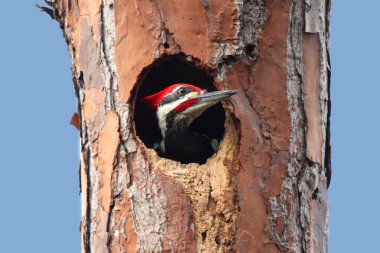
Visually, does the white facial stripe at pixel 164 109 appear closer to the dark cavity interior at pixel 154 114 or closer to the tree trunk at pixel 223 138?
the dark cavity interior at pixel 154 114

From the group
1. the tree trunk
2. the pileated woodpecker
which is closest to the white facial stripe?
the pileated woodpecker

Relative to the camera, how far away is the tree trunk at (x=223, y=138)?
5.78 meters

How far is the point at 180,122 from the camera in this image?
7145mm

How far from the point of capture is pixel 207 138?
23.4 feet

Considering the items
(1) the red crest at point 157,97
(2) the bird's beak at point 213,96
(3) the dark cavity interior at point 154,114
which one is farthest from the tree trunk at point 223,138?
(1) the red crest at point 157,97

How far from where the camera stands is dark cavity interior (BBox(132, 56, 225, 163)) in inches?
261

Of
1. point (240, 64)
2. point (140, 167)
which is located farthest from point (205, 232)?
point (240, 64)

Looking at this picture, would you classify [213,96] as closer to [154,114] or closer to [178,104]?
[178,104]

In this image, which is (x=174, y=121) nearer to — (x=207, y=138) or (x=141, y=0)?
(x=207, y=138)

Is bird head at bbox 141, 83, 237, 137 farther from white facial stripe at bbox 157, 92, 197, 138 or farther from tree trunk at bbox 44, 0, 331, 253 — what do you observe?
tree trunk at bbox 44, 0, 331, 253

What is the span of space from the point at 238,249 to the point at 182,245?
0.33 meters

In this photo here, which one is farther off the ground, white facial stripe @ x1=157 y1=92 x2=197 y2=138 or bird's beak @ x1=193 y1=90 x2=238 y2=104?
bird's beak @ x1=193 y1=90 x2=238 y2=104

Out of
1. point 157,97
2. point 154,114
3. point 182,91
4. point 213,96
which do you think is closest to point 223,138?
point 213,96

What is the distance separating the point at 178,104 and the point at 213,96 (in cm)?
87
